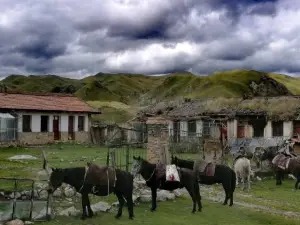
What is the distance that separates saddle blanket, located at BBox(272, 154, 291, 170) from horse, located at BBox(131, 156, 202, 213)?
886cm

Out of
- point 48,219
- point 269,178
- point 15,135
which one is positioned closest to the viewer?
point 48,219

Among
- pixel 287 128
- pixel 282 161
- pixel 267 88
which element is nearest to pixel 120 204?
pixel 282 161

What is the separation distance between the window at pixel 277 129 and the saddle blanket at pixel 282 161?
14796mm

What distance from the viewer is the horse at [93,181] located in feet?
41.1

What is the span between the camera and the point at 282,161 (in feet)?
73.0

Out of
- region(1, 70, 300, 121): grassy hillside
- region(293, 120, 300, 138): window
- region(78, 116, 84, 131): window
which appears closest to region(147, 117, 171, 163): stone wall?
region(293, 120, 300, 138): window

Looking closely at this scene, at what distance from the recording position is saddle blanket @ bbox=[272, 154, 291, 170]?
22000 millimetres

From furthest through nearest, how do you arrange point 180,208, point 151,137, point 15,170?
point 15,170, point 151,137, point 180,208

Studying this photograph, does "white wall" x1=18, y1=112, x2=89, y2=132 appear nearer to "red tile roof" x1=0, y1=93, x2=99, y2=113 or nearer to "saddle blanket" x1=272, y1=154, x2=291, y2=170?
"red tile roof" x1=0, y1=93, x2=99, y2=113

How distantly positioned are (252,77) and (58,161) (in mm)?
84555

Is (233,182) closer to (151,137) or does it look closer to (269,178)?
(151,137)

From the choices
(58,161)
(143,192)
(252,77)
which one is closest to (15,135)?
(58,161)

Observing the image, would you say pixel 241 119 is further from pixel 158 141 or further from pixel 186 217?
pixel 186 217

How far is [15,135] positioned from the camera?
36.6 m
